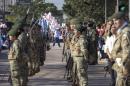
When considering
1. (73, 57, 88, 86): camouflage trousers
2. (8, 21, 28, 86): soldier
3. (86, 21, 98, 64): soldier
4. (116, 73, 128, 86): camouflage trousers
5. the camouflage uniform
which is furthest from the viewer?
(86, 21, 98, 64): soldier

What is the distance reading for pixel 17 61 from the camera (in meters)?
12.7

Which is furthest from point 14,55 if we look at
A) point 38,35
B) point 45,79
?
point 38,35

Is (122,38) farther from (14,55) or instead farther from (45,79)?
(45,79)

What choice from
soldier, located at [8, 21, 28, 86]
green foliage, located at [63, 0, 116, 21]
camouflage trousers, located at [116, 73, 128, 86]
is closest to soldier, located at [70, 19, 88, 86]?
soldier, located at [8, 21, 28, 86]

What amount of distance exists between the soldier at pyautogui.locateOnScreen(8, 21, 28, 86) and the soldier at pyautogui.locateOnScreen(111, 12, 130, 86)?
11.8ft

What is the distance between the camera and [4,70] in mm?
22031

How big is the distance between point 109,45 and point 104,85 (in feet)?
8.46

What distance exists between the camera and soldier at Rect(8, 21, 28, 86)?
12555 millimetres

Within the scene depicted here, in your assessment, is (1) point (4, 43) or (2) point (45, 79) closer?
(2) point (45, 79)

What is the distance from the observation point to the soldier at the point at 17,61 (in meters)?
12.6

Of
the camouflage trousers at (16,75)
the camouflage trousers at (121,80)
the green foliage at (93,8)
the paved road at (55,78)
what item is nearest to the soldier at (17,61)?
the camouflage trousers at (16,75)

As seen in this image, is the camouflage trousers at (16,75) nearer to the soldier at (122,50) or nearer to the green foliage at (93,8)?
the soldier at (122,50)

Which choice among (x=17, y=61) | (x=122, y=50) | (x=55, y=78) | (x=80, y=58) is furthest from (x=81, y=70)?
(x=122, y=50)

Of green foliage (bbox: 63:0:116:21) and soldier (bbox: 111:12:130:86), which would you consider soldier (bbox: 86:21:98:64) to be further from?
green foliage (bbox: 63:0:116:21)
